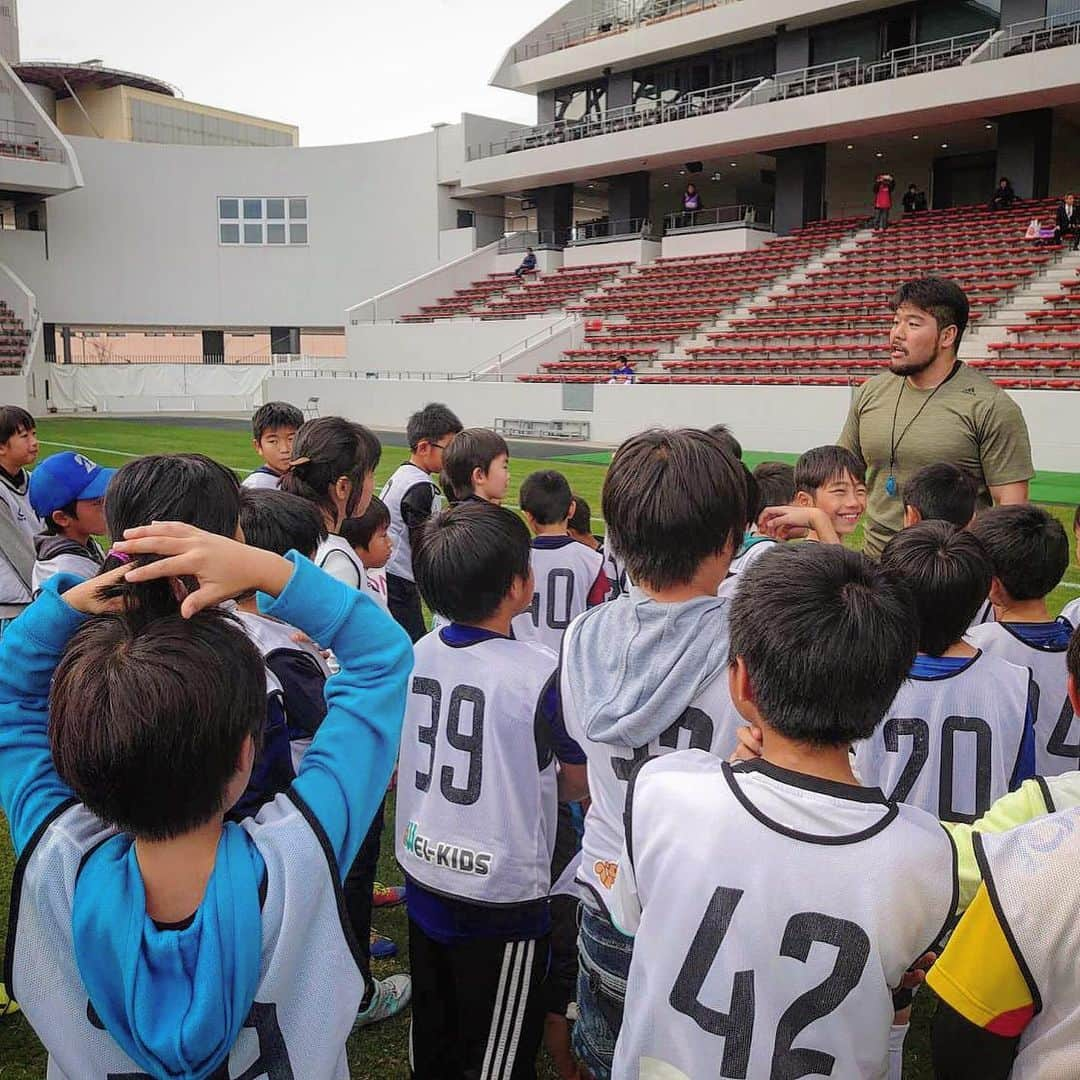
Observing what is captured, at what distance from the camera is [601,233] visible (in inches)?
1217

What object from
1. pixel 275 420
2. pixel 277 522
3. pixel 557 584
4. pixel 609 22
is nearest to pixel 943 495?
pixel 557 584

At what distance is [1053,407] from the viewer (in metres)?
15.1

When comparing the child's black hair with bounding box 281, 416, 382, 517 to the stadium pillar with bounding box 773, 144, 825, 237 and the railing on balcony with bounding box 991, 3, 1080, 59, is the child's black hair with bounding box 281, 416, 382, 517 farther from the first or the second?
the stadium pillar with bounding box 773, 144, 825, 237

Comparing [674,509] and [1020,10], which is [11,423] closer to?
[674,509]

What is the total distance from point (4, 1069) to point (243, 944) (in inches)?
73.6

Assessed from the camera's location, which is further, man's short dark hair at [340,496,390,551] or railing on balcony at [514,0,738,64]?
railing on balcony at [514,0,738,64]

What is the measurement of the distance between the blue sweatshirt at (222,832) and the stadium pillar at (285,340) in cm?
3502

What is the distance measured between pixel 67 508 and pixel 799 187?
2689 cm

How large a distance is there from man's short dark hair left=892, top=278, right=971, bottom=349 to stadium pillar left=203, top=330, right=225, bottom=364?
3419 centimetres

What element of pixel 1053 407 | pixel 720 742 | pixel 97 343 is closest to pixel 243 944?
pixel 720 742

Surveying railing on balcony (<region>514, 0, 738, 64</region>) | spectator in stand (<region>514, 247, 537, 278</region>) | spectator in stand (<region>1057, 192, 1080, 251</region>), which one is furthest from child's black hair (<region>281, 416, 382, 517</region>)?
railing on balcony (<region>514, 0, 738, 64</region>)

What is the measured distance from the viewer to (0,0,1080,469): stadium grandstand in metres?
20.3

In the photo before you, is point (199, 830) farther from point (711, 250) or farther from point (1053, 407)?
point (711, 250)

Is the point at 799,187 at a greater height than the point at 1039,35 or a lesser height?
lesser
